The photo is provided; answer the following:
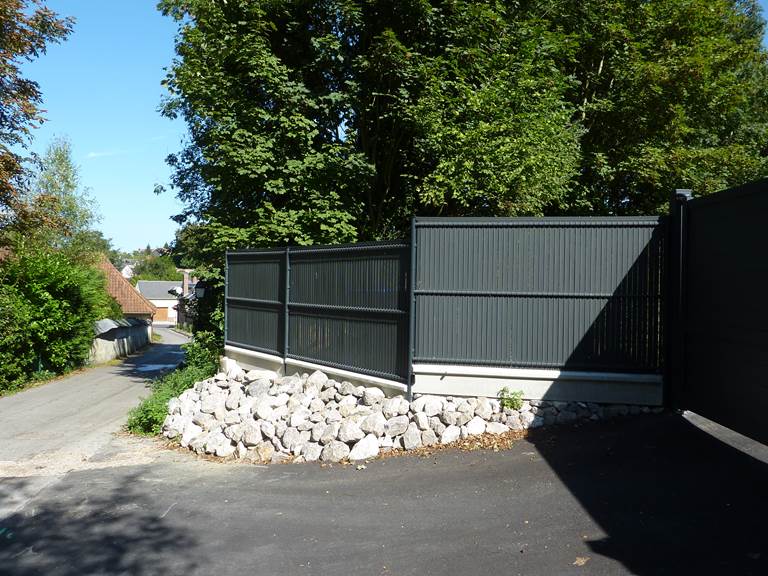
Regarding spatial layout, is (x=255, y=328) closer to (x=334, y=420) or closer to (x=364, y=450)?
(x=334, y=420)

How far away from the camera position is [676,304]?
25.5ft

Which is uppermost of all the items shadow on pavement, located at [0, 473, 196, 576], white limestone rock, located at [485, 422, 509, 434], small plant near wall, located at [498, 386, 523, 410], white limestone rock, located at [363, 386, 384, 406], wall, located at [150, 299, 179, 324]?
small plant near wall, located at [498, 386, 523, 410]

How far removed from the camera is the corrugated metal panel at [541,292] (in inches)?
314

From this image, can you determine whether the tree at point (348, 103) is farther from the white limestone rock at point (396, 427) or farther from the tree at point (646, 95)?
the white limestone rock at point (396, 427)

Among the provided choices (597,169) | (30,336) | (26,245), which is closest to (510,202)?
(597,169)

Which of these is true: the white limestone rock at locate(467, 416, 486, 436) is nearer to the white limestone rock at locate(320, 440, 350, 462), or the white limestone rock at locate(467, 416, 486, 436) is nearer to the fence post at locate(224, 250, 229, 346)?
the white limestone rock at locate(320, 440, 350, 462)

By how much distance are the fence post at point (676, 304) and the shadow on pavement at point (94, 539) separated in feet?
18.3

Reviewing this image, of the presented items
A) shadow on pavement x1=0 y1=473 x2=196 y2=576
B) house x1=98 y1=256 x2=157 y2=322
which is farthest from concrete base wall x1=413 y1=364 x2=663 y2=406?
house x1=98 y1=256 x2=157 y2=322

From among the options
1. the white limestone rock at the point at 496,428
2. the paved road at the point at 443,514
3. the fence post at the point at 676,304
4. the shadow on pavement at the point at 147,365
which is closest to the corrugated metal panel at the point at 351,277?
the white limestone rock at the point at 496,428

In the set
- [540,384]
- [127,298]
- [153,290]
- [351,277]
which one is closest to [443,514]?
[540,384]

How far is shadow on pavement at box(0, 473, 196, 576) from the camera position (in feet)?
17.2

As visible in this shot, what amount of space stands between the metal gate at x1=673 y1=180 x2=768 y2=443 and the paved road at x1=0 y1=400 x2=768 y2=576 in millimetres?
407

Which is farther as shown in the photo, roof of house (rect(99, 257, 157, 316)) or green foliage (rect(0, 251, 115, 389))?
roof of house (rect(99, 257, 157, 316))

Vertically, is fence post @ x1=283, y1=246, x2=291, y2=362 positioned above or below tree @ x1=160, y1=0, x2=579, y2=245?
below
